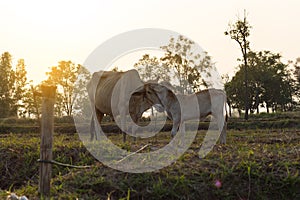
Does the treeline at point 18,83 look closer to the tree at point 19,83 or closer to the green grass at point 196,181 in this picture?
the tree at point 19,83

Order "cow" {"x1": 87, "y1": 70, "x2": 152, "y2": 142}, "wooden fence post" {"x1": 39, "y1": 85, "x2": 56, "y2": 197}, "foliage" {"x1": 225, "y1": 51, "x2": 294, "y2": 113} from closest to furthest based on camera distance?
"wooden fence post" {"x1": 39, "y1": 85, "x2": 56, "y2": 197}, "cow" {"x1": 87, "y1": 70, "x2": 152, "y2": 142}, "foliage" {"x1": 225, "y1": 51, "x2": 294, "y2": 113}

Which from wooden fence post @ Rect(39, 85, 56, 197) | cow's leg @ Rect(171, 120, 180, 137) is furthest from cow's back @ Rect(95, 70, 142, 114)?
wooden fence post @ Rect(39, 85, 56, 197)

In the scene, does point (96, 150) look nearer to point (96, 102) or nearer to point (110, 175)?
point (110, 175)

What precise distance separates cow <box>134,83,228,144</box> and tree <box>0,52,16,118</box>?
33573 millimetres

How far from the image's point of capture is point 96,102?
11977mm

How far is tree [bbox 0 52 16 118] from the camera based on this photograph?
41.5 meters

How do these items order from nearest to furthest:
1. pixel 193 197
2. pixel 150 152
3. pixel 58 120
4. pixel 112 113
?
pixel 193 197, pixel 150 152, pixel 112 113, pixel 58 120

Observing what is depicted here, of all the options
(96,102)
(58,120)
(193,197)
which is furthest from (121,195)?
(58,120)

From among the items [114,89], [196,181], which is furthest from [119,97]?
[196,181]

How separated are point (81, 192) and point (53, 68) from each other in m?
42.6

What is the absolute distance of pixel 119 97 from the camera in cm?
1095

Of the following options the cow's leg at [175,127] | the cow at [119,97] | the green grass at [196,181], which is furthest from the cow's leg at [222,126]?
the green grass at [196,181]

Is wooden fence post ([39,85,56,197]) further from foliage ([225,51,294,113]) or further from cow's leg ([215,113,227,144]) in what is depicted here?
foliage ([225,51,294,113])

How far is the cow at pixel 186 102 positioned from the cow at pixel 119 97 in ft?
0.82
